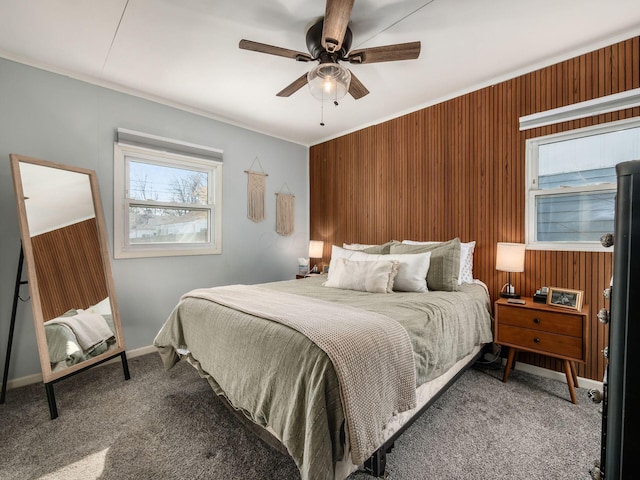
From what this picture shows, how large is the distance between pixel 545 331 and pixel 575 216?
1.00 meters

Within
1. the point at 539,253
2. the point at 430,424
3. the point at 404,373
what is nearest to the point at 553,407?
the point at 430,424

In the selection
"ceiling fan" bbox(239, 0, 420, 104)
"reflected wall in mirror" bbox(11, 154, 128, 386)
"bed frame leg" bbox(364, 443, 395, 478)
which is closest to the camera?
"bed frame leg" bbox(364, 443, 395, 478)

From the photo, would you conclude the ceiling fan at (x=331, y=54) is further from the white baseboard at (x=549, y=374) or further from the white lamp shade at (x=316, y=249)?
the white baseboard at (x=549, y=374)

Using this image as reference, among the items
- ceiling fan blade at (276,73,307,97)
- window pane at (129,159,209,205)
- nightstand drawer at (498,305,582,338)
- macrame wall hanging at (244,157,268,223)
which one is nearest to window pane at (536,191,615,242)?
nightstand drawer at (498,305,582,338)

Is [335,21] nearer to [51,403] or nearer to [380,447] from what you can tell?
[380,447]

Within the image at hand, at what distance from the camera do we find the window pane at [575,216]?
2.26 metres

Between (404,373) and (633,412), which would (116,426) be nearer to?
(404,373)

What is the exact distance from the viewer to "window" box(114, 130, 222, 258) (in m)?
2.89

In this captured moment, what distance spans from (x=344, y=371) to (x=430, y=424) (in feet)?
3.50

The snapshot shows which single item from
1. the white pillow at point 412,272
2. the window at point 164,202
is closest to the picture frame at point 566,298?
the white pillow at point 412,272

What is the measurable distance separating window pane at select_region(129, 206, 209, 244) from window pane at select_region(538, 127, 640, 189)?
11.4ft

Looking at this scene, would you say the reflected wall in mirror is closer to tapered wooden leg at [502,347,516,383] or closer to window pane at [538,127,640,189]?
tapered wooden leg at [502,347,516,383]

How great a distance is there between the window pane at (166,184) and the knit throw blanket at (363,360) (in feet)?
6.89

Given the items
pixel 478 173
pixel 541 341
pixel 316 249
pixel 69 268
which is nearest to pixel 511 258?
pixel 541 341
